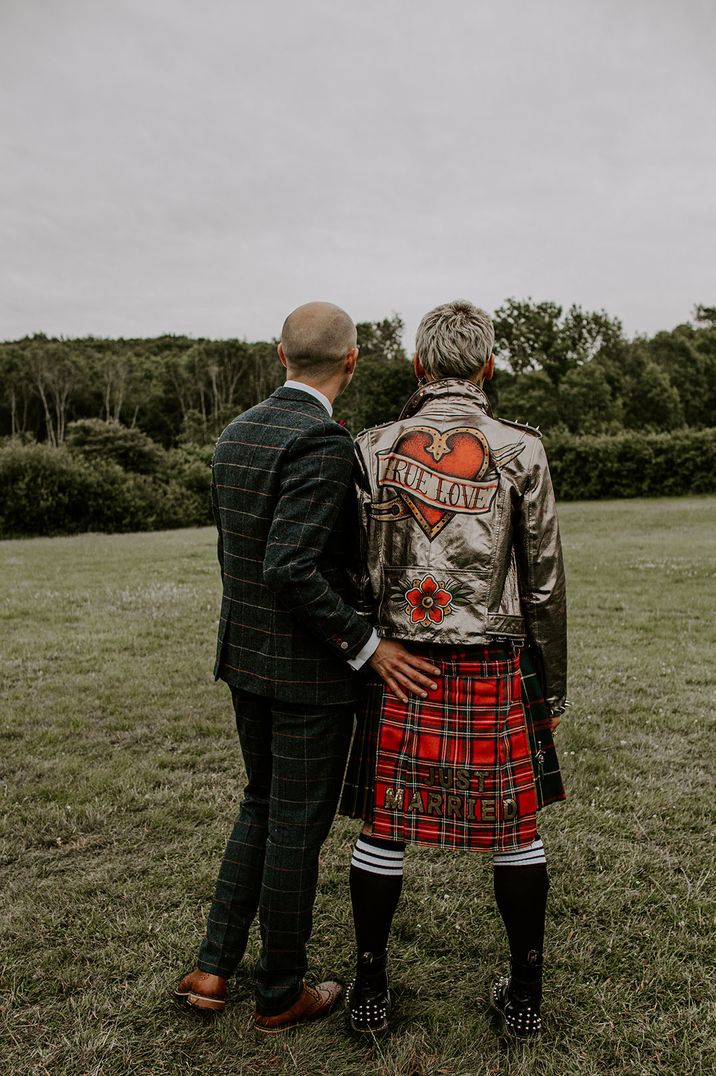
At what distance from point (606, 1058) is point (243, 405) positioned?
7111 centimetres

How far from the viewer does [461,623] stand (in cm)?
246

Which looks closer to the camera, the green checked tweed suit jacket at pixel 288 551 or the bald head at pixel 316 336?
the green checked tweed suit jacket at pixel 288 551

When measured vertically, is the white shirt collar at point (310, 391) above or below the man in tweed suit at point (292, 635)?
above

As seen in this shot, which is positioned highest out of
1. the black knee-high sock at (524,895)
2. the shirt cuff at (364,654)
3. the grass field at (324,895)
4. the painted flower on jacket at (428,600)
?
the painted flower on jacket at (428,600)

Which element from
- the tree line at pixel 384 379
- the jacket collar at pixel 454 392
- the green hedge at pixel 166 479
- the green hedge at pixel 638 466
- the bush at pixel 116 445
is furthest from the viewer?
the tree line at pixel 384 379

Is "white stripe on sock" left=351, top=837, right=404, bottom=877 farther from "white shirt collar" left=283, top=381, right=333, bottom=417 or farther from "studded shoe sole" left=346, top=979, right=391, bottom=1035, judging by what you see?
"white shirt collar" left=283, top=381, right=333, bottom=417

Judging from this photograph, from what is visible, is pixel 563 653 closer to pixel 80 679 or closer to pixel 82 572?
pixel 80 679

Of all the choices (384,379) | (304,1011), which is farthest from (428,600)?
(384,379)

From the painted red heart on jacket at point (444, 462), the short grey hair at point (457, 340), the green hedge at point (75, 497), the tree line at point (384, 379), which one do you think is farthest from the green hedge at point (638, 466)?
the painted red heart on jacket at point (444, 462)

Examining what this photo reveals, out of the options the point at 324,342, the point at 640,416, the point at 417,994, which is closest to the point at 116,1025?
the point at 417,994

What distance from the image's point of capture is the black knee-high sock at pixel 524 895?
8.31 ft

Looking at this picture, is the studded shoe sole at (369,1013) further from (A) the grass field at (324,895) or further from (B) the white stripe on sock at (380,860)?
(B) the white stripe on sock at (380,860)

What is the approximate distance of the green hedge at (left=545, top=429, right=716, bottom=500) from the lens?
32750 millimetres

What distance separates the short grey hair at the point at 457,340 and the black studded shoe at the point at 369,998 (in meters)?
1.96
